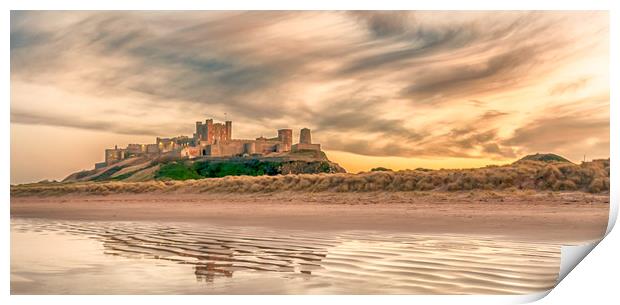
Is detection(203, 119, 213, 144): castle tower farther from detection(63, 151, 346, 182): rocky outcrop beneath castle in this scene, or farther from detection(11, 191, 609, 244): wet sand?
detection(11, 191, 609, 244): wet sand

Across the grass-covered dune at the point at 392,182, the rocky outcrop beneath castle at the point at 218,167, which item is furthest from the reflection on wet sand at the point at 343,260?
the grass-covered dune at the point at 392,182

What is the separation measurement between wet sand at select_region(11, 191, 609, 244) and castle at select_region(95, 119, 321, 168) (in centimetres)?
87

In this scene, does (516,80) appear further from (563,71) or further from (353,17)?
(353,17)

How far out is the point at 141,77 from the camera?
9344 millimetres

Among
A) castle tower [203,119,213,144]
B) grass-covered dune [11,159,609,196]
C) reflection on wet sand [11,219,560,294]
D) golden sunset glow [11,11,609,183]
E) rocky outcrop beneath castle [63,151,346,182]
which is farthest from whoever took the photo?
rocky outcrop beneath castle [63,151,346,182]

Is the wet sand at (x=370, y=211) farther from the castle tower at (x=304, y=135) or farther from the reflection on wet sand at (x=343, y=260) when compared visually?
the castle tower at (x=304, y=135)

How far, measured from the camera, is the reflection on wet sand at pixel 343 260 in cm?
503

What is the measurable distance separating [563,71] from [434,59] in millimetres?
1635

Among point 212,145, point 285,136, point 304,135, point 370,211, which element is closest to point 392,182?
point 370,211

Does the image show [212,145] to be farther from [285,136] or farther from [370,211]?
[370,211]

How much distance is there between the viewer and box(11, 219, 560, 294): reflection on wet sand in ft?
16.5

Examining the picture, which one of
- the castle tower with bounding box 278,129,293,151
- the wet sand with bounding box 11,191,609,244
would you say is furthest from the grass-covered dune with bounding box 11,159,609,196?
the castle tower with bounding box 278,129,293,151

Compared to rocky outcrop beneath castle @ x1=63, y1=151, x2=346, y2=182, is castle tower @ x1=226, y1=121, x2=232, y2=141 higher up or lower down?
higher up
